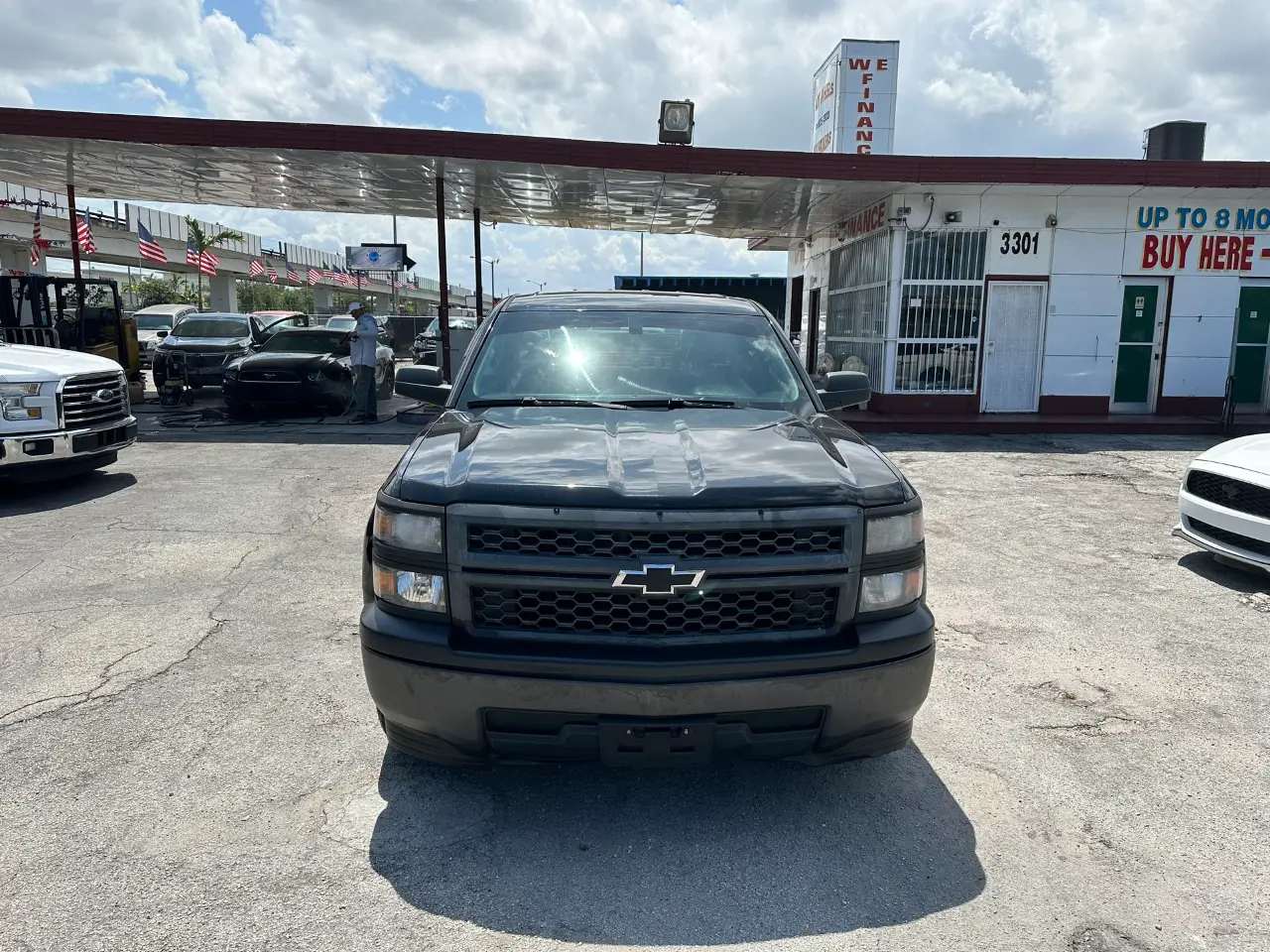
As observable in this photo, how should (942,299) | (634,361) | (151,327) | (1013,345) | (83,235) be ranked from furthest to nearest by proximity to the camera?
(151,327), (83,235), (1013,345), (942,299), (634,361)

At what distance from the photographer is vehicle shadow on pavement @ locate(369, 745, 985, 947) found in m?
2.57

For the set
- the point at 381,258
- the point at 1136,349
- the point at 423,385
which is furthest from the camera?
the point at 381,258

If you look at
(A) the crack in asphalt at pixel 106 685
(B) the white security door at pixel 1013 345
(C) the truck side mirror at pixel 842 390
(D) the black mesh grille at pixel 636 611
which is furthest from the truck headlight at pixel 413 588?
(B) the white security door at pixel 1013 345

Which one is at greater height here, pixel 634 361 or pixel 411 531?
pixel 634 361

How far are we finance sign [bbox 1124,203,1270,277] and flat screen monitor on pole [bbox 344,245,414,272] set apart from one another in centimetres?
1586

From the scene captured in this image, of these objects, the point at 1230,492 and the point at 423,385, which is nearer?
the point at 423,385

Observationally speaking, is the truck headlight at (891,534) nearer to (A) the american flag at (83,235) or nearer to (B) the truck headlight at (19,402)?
(B) the truck headlight at (19,402)

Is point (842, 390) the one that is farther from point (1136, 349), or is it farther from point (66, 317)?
point (66, 317)

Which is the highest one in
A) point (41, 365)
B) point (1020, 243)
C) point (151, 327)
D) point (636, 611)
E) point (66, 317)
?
point (1020, 243)

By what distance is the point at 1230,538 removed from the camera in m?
5.89

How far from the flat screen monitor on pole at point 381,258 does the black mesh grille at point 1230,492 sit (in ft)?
62.2

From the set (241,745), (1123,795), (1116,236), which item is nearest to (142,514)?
(241,745)

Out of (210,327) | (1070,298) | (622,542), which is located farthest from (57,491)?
(1070,298)

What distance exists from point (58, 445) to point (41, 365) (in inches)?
29.4
